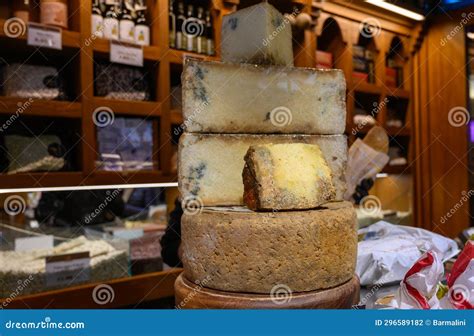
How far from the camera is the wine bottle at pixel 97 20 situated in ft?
8.43

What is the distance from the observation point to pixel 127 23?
268 cm

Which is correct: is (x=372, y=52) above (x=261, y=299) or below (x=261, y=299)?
above

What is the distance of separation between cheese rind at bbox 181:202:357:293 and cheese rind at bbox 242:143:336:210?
4cm

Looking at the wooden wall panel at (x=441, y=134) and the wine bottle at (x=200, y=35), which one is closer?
the wine bottle at (x=200, y=35)

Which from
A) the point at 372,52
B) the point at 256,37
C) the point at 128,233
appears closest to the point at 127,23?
the point at 128,233

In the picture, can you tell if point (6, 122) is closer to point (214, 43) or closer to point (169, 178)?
point (169, 178)

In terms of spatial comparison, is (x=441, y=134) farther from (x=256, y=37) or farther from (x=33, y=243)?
(x=33, y=243)

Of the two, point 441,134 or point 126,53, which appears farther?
point 441,134

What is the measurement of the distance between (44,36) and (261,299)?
6.04ft

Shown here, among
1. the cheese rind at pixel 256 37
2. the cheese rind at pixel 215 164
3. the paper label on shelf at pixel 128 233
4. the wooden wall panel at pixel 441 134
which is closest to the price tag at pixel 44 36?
the paper label on shelf at pixel 128 233

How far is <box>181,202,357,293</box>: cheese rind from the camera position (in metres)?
1.22

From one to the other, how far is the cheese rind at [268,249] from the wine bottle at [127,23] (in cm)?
172

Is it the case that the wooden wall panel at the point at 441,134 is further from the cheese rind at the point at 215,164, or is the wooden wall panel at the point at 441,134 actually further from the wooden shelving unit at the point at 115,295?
the cheese rind at the point at 215,164
